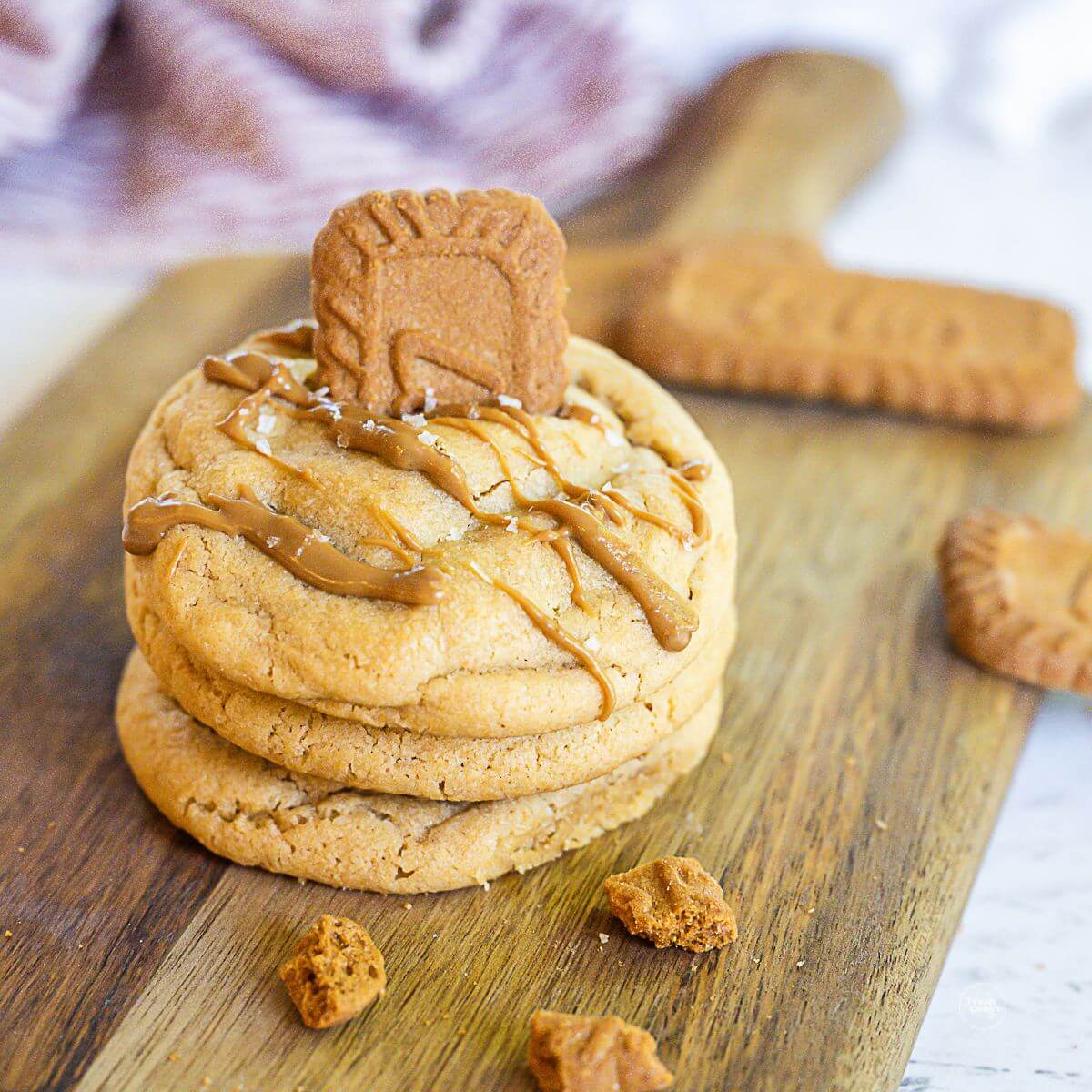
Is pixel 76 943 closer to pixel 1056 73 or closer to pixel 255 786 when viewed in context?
pixel 255 786

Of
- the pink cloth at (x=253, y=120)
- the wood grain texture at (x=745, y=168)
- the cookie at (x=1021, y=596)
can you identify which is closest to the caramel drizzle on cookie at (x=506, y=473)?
the cookie at (x=1021, y=596)

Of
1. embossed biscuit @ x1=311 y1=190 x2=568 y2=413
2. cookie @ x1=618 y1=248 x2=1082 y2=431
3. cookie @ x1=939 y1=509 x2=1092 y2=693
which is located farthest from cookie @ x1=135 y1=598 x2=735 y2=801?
cookie @ x1=618 y1=248 x2=1082 y2=431

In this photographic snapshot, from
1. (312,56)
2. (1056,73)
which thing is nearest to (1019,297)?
(1056,73)

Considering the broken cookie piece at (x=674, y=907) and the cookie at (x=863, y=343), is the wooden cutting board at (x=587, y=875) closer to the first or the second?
the broken cookie piece at (x=674, y=907)

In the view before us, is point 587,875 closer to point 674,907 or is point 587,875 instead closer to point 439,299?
point 674,907

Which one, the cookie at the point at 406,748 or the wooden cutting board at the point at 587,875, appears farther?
the cookie at the point at 406,748

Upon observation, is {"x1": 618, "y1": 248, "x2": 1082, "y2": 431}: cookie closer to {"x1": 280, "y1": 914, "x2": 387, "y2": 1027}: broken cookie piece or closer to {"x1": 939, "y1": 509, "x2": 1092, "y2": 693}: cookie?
{"x1": 939, "y1": 509, "x2": 1092, "y2": 693}: cookie

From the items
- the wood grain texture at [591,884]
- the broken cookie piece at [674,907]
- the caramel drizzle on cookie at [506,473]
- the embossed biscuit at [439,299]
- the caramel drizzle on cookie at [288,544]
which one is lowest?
the wood grain texture at [591,884]
